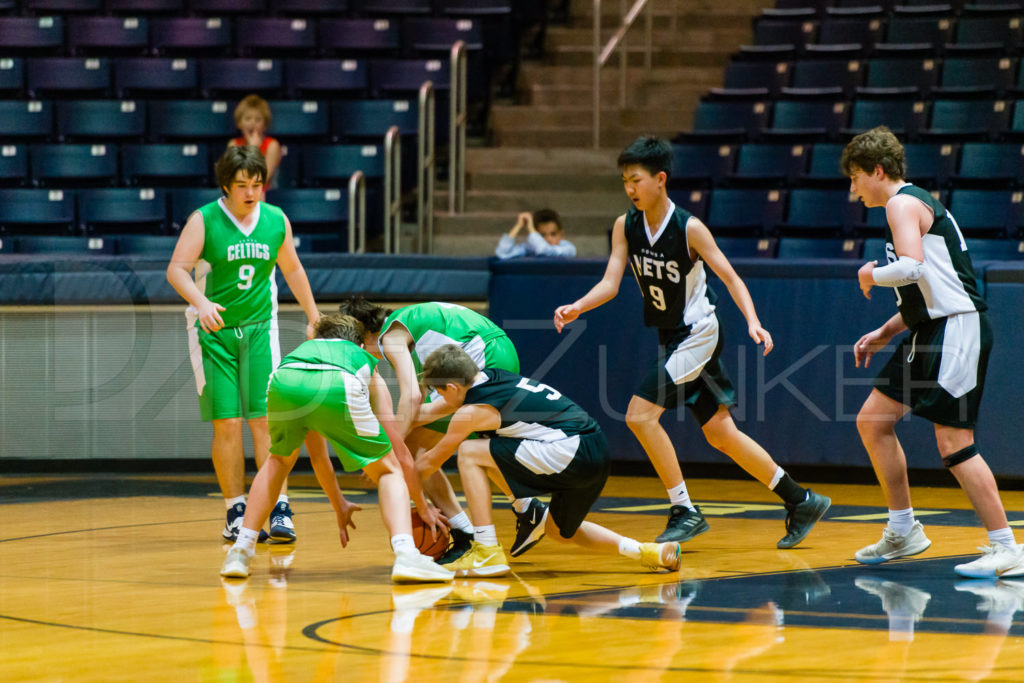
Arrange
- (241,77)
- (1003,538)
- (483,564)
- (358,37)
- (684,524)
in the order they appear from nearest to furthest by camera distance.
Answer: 1. (1003,538)
2. (483,564)
3. (684,524)
4. (241,77)
5. (358,37)

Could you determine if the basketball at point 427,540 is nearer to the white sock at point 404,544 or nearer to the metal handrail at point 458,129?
the white sock at point 404,544

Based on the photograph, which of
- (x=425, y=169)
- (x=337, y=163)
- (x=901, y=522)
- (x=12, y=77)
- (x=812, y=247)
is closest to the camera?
(x=901, y=522)

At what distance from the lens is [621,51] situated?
1323 cm

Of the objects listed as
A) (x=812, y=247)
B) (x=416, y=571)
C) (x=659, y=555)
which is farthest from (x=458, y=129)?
(x=416, y=571)

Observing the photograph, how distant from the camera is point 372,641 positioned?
4.24 meters

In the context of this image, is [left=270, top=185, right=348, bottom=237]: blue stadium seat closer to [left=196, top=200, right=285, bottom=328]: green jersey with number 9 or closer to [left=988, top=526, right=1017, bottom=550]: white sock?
[left=196, top=200, right=285, bottom=328]: green jersey with number 9

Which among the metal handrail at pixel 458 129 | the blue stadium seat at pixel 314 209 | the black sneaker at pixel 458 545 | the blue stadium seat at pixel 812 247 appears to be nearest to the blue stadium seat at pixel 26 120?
the blue stadium seat at pixel 314 209

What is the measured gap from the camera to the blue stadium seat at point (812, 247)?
1014 cm

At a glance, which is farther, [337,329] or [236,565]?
[337,329]

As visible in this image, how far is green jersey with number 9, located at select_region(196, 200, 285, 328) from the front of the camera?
653cm

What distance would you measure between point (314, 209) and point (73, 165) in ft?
6.95

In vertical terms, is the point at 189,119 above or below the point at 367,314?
above

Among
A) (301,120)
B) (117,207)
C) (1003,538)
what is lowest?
(1003,538)

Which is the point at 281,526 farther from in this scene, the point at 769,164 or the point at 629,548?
the point at 769,164
